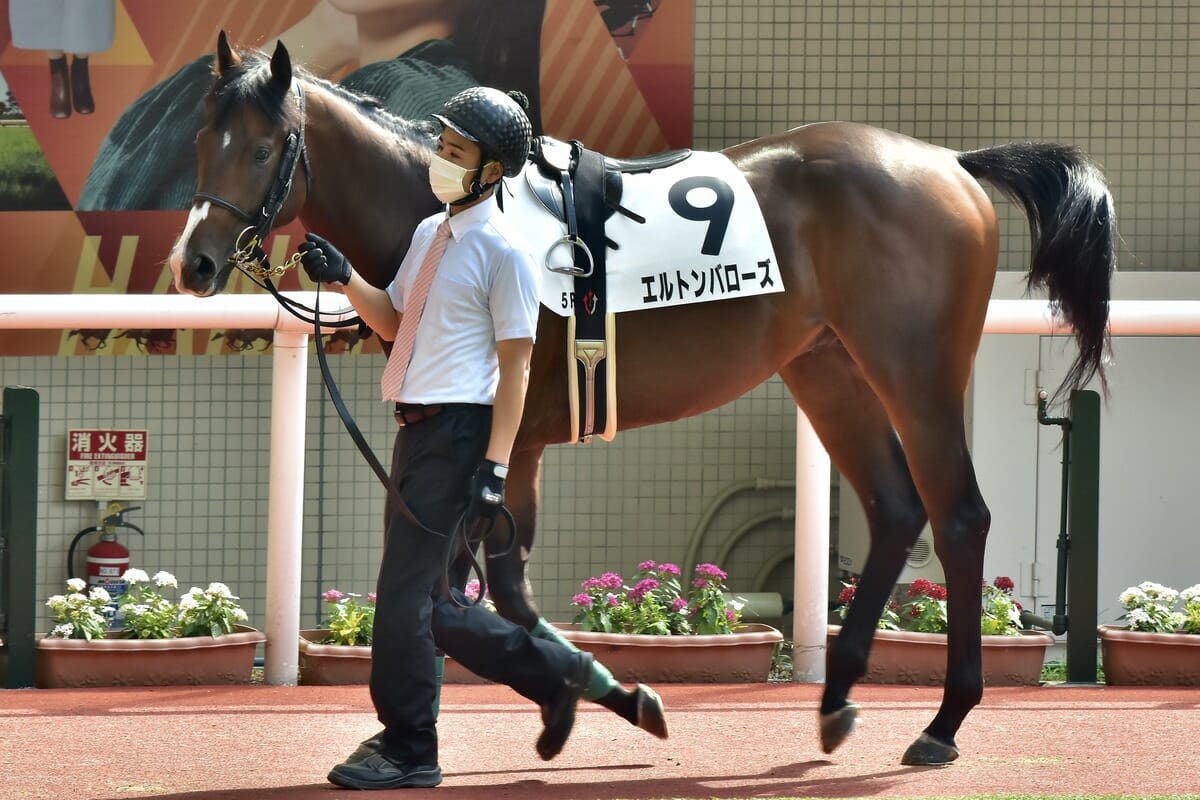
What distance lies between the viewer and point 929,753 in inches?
151

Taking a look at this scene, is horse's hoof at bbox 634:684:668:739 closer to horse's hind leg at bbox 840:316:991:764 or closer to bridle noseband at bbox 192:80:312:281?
horse's hind leg at bbox 840:316:991:764

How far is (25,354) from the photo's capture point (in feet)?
23.2

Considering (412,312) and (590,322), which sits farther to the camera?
(590,322)

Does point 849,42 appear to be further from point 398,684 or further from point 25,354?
point 398,684

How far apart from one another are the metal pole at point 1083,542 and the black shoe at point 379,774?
261cm

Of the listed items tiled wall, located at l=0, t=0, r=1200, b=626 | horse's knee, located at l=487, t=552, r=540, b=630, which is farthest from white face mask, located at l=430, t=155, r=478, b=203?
tiled wall, located at l=0, t=0, r=1200, b=626

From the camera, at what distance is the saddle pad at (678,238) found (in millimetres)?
3766

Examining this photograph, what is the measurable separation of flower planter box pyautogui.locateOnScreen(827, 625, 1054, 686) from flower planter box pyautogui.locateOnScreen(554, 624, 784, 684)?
0.43 m

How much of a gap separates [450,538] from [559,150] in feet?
3.69

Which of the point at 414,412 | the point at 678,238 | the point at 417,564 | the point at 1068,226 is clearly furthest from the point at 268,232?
the point at 1068,226

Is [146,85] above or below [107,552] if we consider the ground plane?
above

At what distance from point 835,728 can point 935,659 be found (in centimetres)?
120

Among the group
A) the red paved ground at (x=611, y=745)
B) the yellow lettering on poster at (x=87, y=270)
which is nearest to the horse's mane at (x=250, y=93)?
the red paved ground at (x=611, y=745)

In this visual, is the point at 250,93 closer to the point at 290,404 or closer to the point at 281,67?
the point at 281,67
